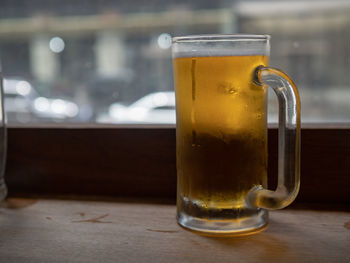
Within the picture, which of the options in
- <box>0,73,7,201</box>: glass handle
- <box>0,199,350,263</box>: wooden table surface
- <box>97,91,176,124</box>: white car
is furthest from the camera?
<box>97,91,176,124</box>: white car

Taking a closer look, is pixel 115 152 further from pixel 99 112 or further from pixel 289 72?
pixel 289 72

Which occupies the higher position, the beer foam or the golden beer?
the beer foam

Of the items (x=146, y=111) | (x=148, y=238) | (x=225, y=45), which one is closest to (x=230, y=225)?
(x=148, y=238)

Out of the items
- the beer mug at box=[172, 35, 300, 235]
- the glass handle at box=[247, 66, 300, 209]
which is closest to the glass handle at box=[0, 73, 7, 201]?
the beer mug at box=[172, 35, 300, 235]

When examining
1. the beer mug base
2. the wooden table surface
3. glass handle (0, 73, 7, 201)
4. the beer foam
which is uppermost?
the beer foam

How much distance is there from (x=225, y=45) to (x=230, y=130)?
0.36 ft

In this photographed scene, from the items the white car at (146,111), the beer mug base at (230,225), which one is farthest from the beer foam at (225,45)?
the white car at (146,111)

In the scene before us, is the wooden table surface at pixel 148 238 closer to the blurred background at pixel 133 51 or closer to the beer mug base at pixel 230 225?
the beer mug base at pixel 230 225

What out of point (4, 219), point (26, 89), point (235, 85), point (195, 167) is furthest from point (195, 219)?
point (26, 89)

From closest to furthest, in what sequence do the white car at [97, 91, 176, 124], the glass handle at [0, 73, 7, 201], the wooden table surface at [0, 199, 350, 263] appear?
1. the wooden table surface at [0, 199, 350, 263]
2. the glass handle at [0, 73, 7, 201]
3. the white car at [97, 91, 176, 124]

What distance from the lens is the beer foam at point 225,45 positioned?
22.6 inches

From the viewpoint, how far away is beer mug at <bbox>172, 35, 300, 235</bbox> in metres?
0.57

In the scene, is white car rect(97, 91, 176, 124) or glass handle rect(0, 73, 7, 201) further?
white car rect(97, 91, 176, 124)

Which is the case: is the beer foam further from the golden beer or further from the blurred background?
the blurred background
